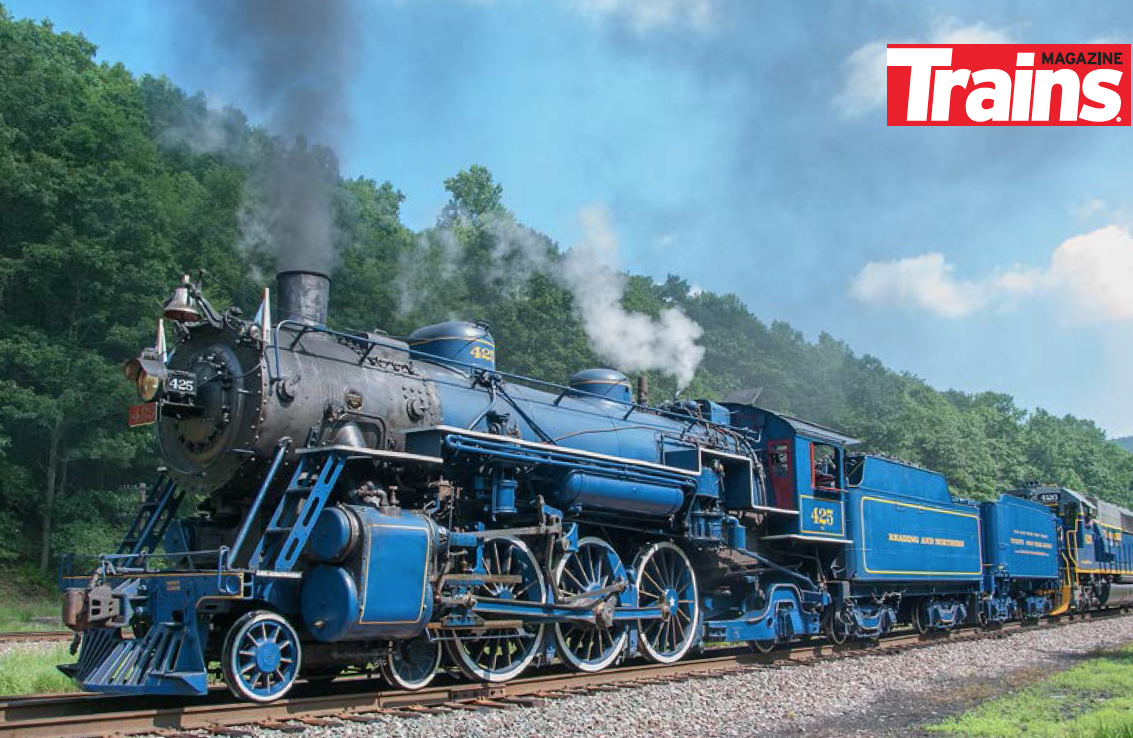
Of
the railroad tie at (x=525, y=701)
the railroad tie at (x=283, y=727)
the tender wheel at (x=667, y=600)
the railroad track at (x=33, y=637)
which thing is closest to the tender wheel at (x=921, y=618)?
the tender wheel at (x=667, y=600)

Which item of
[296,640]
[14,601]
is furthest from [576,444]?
[14,601]

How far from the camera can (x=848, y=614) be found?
45.5ft

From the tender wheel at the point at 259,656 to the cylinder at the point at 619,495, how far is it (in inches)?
132

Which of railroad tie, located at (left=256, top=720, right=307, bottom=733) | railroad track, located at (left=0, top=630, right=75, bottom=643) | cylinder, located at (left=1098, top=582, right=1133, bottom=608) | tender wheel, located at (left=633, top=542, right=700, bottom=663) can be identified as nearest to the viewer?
railroad tie, located at (left=256, top=720, right=307, bottom=733)

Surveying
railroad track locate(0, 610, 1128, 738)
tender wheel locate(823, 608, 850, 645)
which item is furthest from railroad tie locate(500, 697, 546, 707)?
tender wheel locate(823, 608, 850, 645)

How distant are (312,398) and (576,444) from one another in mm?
3240

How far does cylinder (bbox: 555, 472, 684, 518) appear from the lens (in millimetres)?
9898

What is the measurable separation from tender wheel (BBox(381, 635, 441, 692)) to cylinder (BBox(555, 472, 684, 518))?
2140mm

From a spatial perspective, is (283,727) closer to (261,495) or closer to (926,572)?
(261,495)

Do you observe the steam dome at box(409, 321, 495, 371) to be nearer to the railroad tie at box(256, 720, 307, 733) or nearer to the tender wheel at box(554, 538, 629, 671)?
the tender wheel at box(554, 538, 629, 671)

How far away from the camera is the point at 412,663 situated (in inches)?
340

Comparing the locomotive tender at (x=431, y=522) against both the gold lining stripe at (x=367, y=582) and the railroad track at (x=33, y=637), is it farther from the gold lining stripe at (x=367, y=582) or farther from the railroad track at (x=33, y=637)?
the railroad track at (x=33, y=637)

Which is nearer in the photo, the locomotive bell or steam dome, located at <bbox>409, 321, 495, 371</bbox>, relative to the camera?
the locomotive bell

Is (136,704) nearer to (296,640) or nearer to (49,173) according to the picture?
(296,640)
